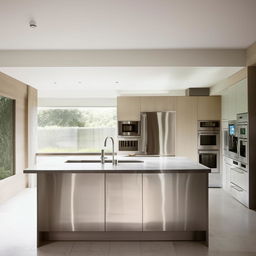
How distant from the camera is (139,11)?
347cm

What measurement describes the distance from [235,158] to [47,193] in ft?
12.1

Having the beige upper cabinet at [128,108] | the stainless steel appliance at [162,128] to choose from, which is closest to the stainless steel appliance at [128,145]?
the stainless steel appliance at [162,128]

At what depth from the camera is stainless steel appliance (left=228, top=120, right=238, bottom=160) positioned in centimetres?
584

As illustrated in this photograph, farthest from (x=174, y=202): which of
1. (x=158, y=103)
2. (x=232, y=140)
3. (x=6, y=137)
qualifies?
(x=158, y=103)

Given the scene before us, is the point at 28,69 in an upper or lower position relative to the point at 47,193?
upper

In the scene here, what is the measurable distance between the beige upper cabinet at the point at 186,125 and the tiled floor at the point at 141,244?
2542 millimetres

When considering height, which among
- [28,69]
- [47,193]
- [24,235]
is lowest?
[24,235]

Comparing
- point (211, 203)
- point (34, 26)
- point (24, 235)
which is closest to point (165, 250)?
point (24, 235)

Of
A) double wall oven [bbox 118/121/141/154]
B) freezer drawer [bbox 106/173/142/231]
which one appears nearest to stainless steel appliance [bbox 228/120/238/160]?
double wall oven [bbox 118/121/141/154]

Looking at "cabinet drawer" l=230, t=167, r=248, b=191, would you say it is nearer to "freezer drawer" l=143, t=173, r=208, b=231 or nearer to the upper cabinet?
the upper cabinet

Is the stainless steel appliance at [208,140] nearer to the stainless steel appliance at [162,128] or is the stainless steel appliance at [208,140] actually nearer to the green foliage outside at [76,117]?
the stainless steel appliance at [162,128]

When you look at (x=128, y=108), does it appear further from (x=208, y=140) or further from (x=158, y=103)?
(x=208, y=140)

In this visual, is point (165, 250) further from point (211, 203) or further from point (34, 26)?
point (34, 26)

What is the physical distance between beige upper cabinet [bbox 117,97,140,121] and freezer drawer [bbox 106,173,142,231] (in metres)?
3.80
